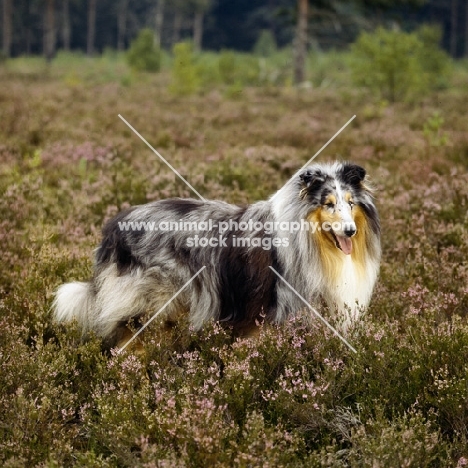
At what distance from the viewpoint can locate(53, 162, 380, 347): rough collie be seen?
3.85 metres

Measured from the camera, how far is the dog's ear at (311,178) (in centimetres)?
380

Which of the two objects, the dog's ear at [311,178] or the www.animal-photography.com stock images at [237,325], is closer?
the www.animal-photography.com stock images at [237,325]

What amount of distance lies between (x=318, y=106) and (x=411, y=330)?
46.8ft

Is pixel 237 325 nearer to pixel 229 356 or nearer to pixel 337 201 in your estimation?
pixel 229 356

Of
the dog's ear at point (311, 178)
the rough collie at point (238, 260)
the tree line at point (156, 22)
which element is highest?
the tree line at point (156, 22)

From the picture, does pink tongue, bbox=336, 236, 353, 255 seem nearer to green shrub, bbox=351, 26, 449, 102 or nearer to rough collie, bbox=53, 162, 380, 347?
rough collie, bbox=53, 162, 380, 347

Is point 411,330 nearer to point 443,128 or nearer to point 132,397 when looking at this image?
point 132,397

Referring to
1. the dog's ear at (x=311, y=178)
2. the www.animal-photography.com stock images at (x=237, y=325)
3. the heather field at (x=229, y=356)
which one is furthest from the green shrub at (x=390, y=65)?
the dog's ear at (x=311, y=178)

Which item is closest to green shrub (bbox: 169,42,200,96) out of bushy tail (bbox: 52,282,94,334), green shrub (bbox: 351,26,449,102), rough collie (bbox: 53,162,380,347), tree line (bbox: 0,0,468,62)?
green shrub (bbox: 351,26,449,102)

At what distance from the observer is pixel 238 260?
4.13 metres

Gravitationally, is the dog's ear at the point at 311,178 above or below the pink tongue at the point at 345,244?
above

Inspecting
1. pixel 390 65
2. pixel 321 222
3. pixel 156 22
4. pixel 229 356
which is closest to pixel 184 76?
pixel 390 65

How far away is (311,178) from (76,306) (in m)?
2.11

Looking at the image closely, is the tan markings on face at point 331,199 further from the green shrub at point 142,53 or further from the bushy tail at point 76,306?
the green shrub at point 142,53
